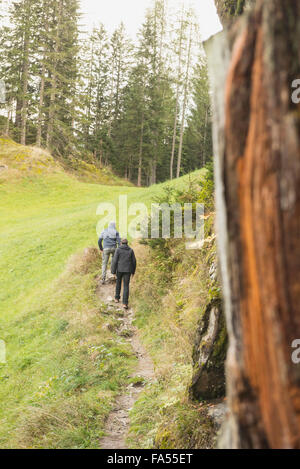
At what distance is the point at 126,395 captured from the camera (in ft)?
19.0

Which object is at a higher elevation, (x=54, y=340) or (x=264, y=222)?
(x=264, y=222)

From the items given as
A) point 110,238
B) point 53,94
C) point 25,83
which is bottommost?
point 110,238

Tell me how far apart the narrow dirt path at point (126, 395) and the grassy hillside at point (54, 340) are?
5.8 inches

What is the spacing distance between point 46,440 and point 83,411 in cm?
68

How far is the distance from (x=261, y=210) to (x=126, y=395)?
17.5 feet

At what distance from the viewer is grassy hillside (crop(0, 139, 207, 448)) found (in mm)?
4898

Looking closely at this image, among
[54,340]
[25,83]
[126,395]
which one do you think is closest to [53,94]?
[25,83]

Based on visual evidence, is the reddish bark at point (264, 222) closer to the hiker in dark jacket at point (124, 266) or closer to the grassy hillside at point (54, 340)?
the grassy hillside at point (54, 340)

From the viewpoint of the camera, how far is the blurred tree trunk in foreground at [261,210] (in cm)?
115

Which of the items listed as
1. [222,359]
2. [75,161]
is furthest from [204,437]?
[75,161]

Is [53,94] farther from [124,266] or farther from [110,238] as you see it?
[124,266]

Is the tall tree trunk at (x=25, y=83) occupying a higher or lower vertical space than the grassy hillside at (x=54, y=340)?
higher

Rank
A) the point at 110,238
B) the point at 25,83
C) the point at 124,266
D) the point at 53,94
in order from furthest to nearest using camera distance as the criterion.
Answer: the point at 25,83, the point at 53,94, the point at 110,238, the point at 124,266

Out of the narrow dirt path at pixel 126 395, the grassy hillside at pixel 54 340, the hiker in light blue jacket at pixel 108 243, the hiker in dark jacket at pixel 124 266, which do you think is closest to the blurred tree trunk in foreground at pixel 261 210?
the narrow dirt path at pixel 126 395
